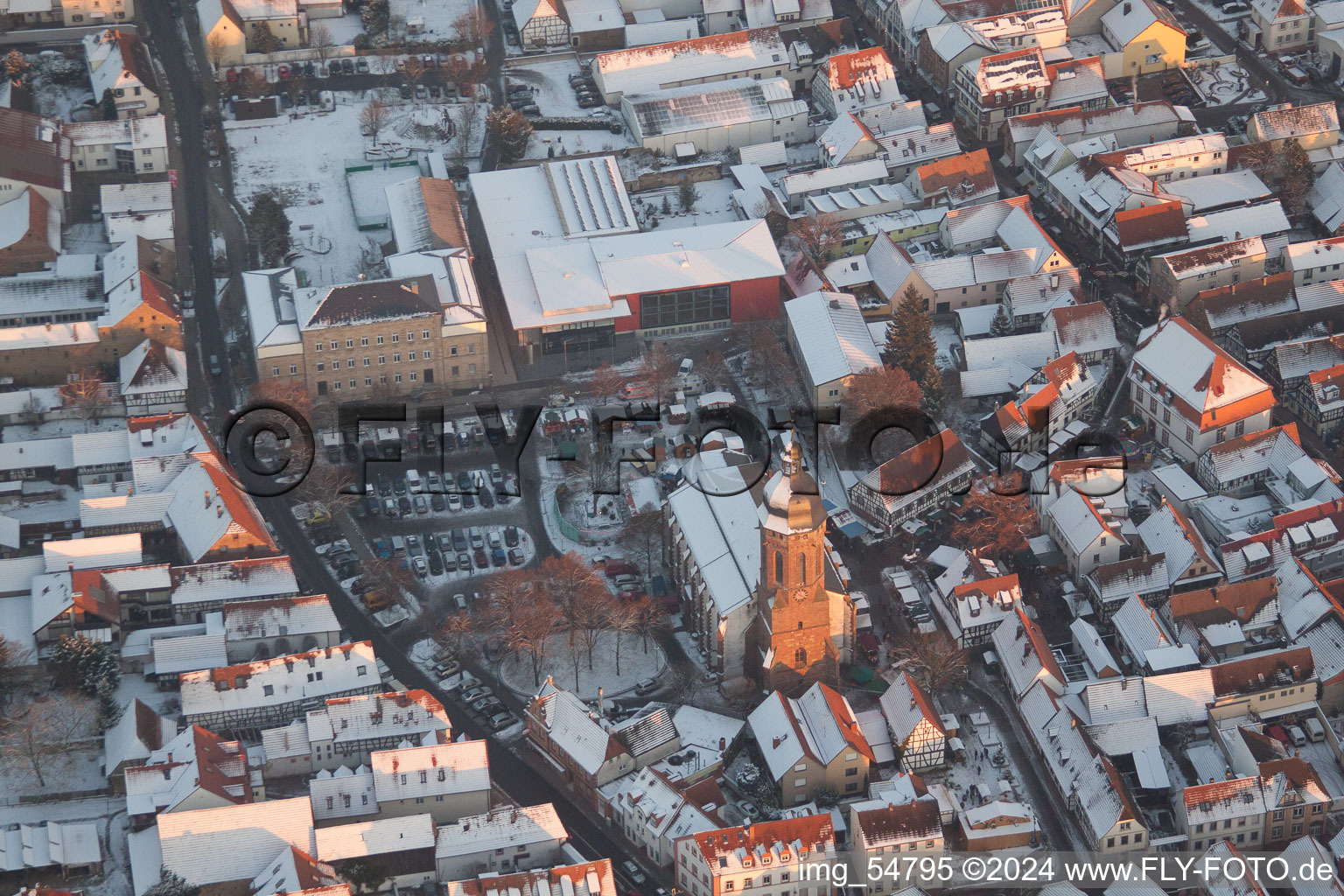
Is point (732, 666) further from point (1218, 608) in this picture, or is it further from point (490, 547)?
point (1218, 608)

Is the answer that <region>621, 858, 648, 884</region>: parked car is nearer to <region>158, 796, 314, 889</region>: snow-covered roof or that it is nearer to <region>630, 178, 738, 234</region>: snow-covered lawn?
<region>158, 796, 314, 889</region>: snow-covered roof

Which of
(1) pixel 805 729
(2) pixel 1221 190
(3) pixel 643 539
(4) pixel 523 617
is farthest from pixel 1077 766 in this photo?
(2) pixel 1221 190

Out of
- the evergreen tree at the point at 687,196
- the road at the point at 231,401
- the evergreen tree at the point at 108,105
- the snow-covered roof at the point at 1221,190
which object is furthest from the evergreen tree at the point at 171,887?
the snow-covered roof at the point at 1221,190

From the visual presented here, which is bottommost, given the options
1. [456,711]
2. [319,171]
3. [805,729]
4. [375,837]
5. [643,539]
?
[375,837]

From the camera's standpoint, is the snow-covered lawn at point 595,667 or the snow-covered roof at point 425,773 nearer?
the snow-covered roof at point 425,773

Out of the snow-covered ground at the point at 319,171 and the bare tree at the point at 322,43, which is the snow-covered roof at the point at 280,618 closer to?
the snow-covered ground at the point at 319,171

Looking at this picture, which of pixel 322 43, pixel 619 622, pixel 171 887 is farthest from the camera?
pixel 322 43

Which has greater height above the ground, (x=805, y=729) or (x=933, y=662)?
(x=933, y=662)

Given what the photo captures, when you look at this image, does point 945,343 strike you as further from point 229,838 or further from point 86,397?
point 229,838

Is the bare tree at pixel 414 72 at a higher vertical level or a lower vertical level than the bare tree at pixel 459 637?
higher
